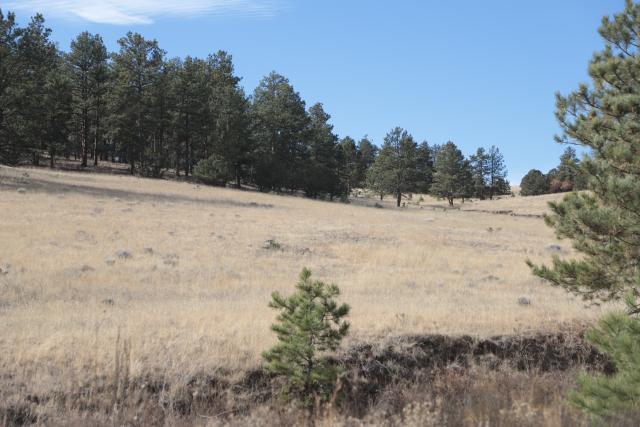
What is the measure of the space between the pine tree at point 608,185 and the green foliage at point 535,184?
90728 millimetres

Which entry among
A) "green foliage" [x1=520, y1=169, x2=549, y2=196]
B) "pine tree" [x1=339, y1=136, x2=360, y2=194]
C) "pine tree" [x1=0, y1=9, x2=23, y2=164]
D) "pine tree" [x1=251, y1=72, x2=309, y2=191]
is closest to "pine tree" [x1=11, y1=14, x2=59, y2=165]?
"pine tree" [x1=0, y1=9, x2=23, y2=164]

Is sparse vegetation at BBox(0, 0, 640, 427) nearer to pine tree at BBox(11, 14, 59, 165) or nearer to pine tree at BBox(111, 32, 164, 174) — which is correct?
pine tree at BBox(11, 14, 59, 165)

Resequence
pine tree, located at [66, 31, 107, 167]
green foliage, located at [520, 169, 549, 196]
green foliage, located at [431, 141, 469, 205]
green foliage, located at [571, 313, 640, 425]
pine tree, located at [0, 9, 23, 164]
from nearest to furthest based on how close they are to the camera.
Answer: green foliage, located at [571, 313, 640, 425]
pine tree, located at [0, 9, 23, 164]
pine tree, located at [66, 31, 107, 167]
green foliage, located at [431, 141, 469, 205]
green foliage, located at [520, 169, 549, 196]

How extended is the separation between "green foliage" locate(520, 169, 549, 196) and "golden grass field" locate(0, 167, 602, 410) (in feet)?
239

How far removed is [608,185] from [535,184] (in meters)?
94.4

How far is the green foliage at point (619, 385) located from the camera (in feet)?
17.8

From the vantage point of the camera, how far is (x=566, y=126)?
380 inches

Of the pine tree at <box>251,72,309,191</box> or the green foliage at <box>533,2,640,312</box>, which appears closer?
the green foliage at <box>533,2,640,312</box>

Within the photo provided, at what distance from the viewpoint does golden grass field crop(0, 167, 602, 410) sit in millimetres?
7742

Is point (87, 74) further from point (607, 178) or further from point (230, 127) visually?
point (607, 178)

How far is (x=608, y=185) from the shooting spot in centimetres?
714

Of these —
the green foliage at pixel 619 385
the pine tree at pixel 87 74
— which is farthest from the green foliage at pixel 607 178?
the pine tree at pixel 87 74

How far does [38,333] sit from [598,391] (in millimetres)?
7840

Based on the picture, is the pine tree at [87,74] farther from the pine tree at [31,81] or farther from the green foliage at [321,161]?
the green foliage at [321,161]
